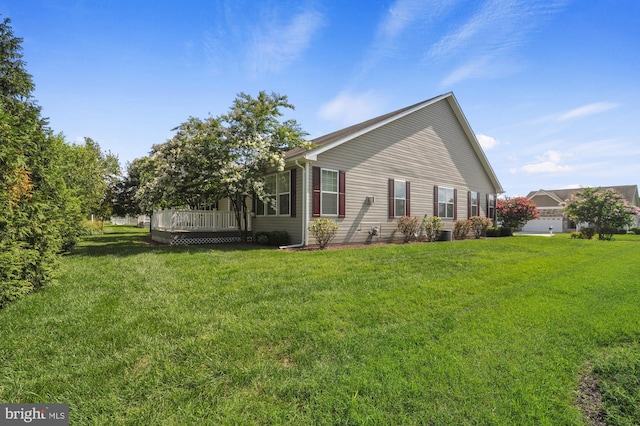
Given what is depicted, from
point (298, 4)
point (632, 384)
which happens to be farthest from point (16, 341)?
point (298, 4)

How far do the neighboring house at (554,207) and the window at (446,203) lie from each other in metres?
19.9

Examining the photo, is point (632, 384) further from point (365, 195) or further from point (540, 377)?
point (365, 195)

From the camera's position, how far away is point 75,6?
6.70 meters

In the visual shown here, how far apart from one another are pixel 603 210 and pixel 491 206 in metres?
7.05

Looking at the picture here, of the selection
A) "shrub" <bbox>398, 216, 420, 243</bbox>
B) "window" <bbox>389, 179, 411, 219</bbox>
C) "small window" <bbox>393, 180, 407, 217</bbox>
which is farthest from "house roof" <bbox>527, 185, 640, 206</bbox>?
"shrub" <bbox>398, 216, 420, 243</bbox>

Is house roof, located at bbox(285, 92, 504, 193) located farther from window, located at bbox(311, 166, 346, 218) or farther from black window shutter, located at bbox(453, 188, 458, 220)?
black window shutter, located at bbox(453, 188, 458, 220)

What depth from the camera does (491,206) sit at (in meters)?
19.3

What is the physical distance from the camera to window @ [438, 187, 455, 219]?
15.5 m

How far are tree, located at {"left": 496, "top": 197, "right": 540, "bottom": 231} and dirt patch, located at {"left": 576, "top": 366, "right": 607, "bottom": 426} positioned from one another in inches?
806

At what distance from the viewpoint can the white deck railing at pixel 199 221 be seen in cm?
1239

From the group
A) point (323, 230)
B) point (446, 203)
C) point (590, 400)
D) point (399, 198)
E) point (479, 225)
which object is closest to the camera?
point (590, 400)

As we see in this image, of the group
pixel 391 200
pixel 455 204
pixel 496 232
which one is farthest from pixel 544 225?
pixel 391 200

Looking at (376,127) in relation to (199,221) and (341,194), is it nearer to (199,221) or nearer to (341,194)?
(341,194)

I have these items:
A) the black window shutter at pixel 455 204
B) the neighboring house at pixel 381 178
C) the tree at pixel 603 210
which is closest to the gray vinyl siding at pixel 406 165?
the neighboring house at pixel 381 178
